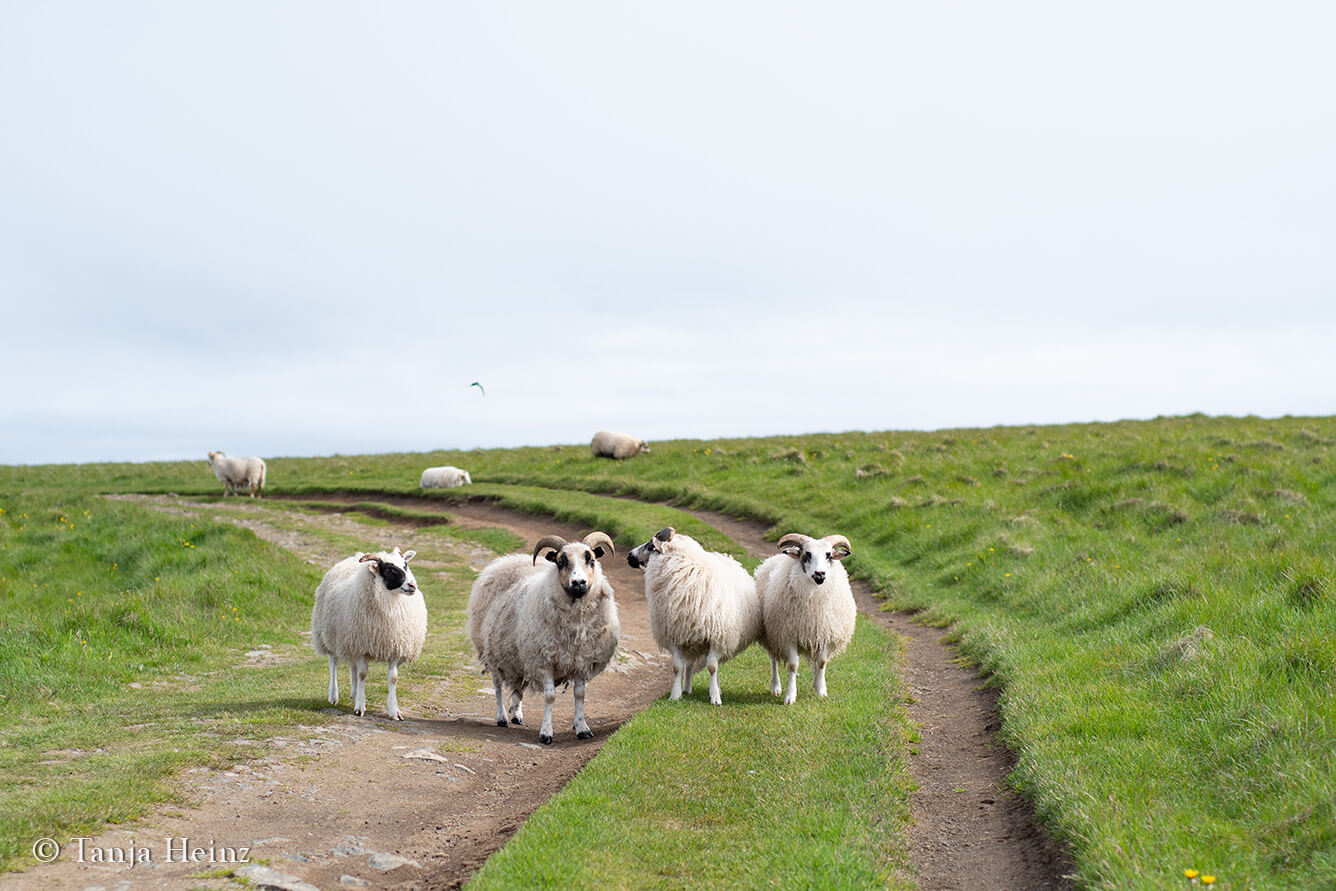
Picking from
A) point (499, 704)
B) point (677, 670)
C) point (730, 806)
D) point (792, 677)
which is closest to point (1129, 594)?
point (792, 677)

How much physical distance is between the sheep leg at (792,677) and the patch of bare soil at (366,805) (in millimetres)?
2188

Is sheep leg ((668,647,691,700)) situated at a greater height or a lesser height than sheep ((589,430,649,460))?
lesser

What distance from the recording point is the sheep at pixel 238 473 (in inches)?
1656

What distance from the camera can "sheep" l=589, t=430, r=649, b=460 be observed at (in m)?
42.6

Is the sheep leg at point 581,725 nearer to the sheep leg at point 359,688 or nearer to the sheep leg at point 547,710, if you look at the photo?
the sheep leg at point 547,710

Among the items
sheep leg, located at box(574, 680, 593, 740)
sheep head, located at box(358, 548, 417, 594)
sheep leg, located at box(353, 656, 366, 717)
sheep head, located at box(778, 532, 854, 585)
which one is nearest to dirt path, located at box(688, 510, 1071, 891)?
sheep head, located at box(778, 532, 854, 585)

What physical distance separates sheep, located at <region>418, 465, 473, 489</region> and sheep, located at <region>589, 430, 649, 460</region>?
6627 mm

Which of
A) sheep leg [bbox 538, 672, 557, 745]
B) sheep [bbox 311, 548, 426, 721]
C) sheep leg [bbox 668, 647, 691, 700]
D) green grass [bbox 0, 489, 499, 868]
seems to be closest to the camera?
green grass [bbox 0, 489, 499, 868]

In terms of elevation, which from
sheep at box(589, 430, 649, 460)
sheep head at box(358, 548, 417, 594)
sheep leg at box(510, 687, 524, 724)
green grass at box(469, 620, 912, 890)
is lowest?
sheep leg at box(510, 687, 524, 724)

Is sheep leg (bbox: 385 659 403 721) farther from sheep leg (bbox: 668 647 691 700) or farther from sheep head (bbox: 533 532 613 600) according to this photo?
sheep leg (bbox: 668 647 691 700)

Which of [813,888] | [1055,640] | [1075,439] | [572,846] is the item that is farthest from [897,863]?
[1075,439]

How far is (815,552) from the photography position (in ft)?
38.7

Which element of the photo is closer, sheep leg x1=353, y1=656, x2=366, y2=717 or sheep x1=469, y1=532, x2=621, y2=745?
sheep x1=469, y1=532, x2=621, y2=745

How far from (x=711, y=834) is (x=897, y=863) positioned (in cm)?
150
